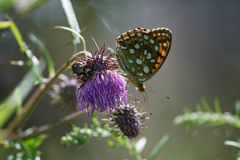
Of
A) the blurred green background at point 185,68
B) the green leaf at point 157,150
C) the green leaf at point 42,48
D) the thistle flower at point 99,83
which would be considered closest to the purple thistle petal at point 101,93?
the thistle flower at point 99,83

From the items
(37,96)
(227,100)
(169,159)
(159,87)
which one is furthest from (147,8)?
(37,96)

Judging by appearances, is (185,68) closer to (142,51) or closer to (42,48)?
(142,51)

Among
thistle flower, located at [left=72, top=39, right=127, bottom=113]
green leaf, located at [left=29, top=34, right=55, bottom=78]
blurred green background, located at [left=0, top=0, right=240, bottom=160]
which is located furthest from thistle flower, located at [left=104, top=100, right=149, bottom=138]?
blurred green background, located at [left=0, top=0, right=240, bottom=160]

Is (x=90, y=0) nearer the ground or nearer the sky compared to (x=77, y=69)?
nearer the sky

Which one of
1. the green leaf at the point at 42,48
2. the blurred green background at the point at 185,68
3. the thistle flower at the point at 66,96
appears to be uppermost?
the green leaf at the point at 42,48

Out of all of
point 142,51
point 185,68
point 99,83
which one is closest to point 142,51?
point 142,51

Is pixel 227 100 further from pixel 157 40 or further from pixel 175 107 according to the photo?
pixel 157 40

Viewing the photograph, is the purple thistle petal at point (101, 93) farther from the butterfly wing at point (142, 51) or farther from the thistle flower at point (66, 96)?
the thistle flower at point (66, 96)
